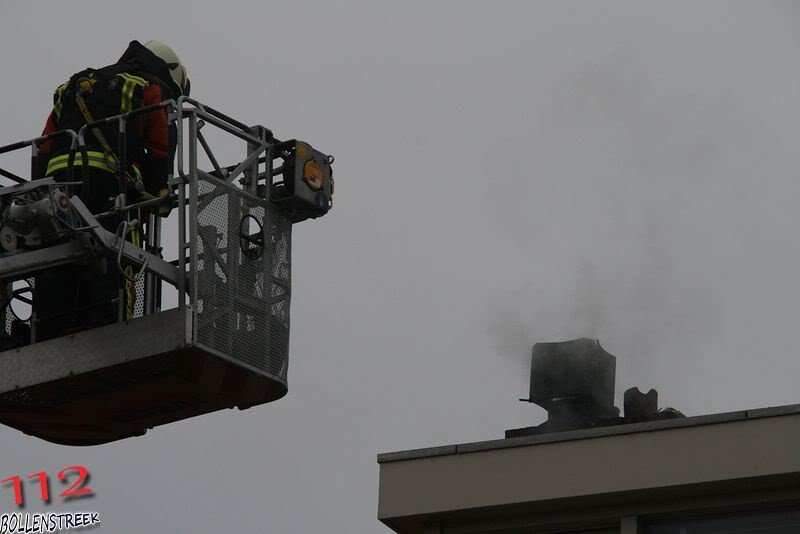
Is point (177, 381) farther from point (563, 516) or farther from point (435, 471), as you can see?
point (563, 516)

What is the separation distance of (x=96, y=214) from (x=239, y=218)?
0.94m

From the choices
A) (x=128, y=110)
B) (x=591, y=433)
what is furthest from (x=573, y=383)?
(x=128, y=110)

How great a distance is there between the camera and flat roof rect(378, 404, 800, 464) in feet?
36.7

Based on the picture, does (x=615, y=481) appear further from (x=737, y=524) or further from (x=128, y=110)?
(x=128, y=110)

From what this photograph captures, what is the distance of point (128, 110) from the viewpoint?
12.7 m

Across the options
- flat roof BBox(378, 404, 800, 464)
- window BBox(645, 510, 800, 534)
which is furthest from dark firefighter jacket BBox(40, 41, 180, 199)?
window BBox(645, 510, 800, 534)

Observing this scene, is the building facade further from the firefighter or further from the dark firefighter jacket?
the dark firefighter jacket

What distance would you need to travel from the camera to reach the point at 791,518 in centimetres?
1115

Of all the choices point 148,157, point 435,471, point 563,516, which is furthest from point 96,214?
point 563,516

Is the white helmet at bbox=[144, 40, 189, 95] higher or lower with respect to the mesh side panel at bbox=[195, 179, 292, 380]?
higher

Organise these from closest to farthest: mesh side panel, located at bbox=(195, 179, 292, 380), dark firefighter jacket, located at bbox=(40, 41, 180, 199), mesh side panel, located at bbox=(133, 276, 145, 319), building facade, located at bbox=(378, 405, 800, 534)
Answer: building facade, located at bbox=(378, 405, 800, 534) → mesh side panel, located at bbox=(195, 179, 292, 380) → mesh side panel, located at bbox=(133, 276, 145, 319) → dark firefighter jacket, located at bbox=(40, 41, 180, 199)

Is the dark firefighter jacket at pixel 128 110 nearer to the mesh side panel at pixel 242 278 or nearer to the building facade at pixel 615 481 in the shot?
the mesh side panel at pixel 242 278

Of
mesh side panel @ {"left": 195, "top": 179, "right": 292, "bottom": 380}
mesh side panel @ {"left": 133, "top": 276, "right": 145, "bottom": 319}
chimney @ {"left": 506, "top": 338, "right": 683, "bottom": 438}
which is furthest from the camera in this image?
chimney @ {"left": 506, "top": 338, "right": 683, "bottom": 438}

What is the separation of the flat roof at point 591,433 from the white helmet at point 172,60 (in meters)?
3.14
